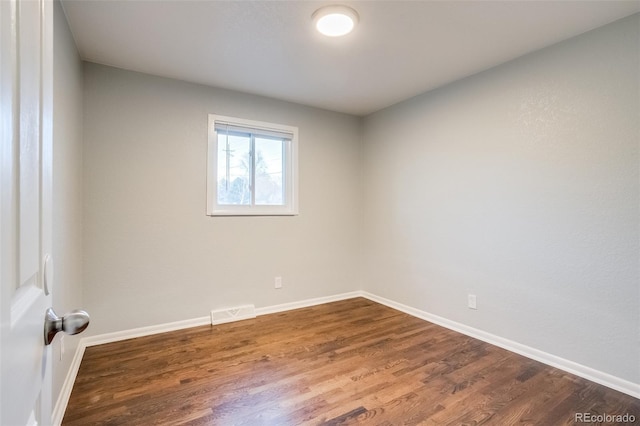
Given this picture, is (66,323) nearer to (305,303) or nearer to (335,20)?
(335,20)

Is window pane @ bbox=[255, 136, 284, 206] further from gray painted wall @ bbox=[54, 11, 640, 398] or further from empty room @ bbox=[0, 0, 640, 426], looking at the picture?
gray painted wall @ bbox=[54, 11, 640, 398]

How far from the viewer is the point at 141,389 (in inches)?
77.9

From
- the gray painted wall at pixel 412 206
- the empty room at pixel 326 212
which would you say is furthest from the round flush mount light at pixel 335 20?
the gray painted wall at pixel 412 206

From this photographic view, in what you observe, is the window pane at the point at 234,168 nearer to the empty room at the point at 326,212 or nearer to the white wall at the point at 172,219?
the empty room at the point at 326,212

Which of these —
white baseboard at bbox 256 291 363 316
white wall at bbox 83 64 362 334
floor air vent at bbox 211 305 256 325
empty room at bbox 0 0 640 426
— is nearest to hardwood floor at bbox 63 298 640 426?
empty room at bbox 0 0 640 426

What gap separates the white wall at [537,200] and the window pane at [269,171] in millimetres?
1435

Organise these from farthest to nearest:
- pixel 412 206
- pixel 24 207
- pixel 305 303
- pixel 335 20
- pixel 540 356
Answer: pixel 305 303 → pixel 412 206 → pixel 540 356 → pixel 335 20 → pixel 24 207

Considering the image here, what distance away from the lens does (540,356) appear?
239cm

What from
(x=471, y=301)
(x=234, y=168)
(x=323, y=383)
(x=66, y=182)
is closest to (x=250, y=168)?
(x=234, y=168)

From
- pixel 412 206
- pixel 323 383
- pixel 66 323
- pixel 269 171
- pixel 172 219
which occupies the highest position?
pixel 269 171

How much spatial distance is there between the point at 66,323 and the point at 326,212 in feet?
11.0

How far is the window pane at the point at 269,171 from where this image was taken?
353 centimetres

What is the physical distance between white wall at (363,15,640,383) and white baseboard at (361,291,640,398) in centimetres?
4

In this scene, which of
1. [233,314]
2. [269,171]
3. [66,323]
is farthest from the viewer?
A: [269,171]
